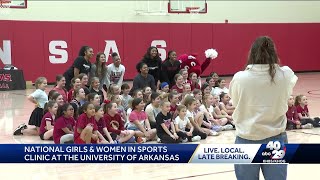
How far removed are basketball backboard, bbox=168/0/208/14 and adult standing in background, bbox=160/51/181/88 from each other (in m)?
9.14

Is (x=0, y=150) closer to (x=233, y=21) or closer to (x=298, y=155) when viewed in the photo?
(x=298, y=155)

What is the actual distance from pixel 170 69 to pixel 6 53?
26.8 ft

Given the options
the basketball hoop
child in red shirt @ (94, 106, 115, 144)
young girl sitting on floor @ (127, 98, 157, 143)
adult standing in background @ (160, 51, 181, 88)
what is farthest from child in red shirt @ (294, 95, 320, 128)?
the basketball hoop

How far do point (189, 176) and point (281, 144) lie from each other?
2.74m

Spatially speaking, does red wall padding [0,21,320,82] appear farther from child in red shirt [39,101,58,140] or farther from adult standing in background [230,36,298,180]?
adult standing in background [230,36,298,180]

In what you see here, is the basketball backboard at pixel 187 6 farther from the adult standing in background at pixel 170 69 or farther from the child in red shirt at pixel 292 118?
the child in red shirt at pixel 292 118

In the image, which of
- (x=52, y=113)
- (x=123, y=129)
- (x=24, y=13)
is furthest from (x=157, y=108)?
(x=24, y=13)

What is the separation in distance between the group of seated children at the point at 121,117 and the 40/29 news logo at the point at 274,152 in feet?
14.1

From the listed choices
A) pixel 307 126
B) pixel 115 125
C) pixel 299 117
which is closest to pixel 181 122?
pixel 115 125

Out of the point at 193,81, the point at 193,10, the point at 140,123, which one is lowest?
the point at 140,123

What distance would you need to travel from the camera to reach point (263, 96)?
3.70 meters

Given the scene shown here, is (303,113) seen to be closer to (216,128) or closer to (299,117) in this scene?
(299,117)

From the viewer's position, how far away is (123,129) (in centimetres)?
861

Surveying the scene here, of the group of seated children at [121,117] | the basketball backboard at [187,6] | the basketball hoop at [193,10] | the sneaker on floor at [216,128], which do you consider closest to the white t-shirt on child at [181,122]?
the group of seated children at [121,117]
